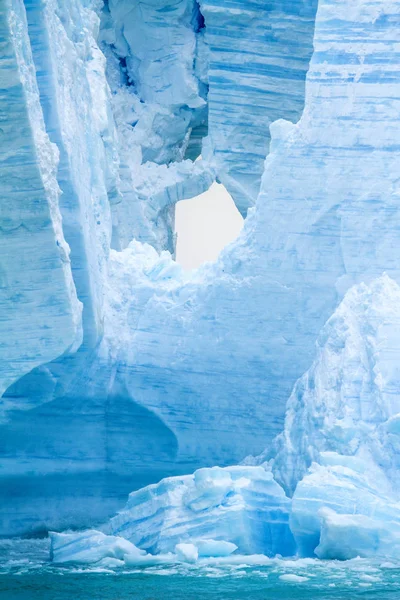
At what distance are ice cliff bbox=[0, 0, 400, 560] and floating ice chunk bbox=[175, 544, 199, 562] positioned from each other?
212 millimetres

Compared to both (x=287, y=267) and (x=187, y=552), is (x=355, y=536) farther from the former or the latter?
(x=287, y=267)

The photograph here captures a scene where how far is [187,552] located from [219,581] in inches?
21.1

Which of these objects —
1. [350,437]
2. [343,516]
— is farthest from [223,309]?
[343,516]

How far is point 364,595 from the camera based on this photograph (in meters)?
8.82

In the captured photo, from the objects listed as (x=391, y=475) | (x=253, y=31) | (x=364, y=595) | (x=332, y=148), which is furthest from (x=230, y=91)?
(x=364, y=595)

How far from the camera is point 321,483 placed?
9.96 meters

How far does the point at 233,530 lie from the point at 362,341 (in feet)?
6.17

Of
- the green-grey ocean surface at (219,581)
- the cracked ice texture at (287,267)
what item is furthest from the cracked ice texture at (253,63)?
the green-grey ocean surface at (219,581)

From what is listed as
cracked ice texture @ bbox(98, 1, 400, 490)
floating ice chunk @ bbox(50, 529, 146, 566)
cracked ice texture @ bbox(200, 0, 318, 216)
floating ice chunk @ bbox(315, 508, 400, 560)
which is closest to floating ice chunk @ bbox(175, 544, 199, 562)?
floating ice chunk @ bbox(50, 529, 146, 566)

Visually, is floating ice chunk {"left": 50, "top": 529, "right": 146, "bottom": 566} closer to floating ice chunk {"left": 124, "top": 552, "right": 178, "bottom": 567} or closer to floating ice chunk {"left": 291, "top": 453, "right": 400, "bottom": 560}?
floating ice chunk {"left": 124, "top": 552, "right": 178, "bottom": 567}

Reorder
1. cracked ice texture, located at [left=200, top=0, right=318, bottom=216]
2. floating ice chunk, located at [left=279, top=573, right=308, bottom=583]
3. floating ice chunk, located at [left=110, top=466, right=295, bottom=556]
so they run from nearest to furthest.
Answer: floating ice chunk, located at [left=279, top=573, right=308, bottom=583]
floating ice chunk, located at [left=110, top=466, right=295, bottom=556]
cracked ice texture, located at [left=200, top=0, right=318, bottom=216]

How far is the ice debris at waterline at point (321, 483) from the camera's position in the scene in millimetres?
9930

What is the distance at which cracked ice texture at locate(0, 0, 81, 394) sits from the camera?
9.78 metres

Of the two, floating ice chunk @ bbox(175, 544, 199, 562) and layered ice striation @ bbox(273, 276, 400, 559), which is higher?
layered ice striation @ bbox(273, 276, 400, 559)
